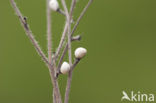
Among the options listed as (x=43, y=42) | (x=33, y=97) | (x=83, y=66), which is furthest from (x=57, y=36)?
(x=33, y=97)

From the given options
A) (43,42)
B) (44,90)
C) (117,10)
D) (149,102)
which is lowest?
(149,102)

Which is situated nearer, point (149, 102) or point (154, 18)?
point (149, 102)

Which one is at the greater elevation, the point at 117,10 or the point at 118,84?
the point at 117,10

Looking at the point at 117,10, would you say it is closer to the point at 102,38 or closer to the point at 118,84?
the point at 102,38

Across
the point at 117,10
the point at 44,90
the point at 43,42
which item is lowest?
the point at 44,90

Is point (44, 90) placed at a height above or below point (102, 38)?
below

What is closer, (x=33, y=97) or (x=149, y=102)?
(x=149, y=102)

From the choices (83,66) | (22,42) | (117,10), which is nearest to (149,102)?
(83,66)

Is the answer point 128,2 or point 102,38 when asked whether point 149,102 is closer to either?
point 102,38
